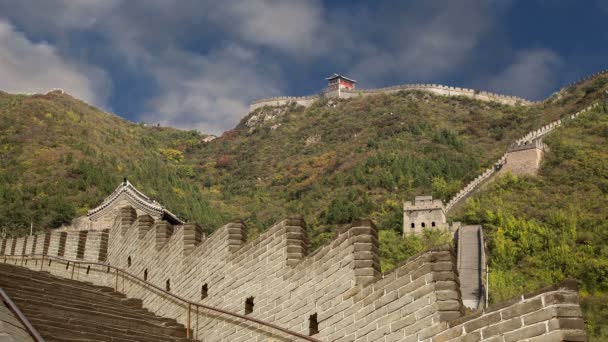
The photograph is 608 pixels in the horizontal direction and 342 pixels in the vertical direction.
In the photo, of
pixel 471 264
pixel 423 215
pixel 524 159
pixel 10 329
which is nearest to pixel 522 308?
pixel 10 329

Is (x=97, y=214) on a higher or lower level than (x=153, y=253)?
higher

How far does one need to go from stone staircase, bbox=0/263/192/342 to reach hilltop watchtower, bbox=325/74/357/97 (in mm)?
114165

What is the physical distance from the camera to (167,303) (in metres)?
11.2

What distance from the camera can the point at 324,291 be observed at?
7.55 metres

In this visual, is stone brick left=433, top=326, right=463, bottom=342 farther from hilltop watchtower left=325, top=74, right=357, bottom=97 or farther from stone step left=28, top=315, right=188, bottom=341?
hilltop watchtower left=325, top=74, right=357, bottom=97

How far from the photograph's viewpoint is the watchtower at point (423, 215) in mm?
57750

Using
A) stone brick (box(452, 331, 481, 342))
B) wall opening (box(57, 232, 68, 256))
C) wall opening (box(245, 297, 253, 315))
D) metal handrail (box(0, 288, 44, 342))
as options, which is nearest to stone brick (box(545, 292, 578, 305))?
stone brick (box(452, 331, 481, 342))

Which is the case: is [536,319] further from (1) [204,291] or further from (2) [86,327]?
(1) [204,291]

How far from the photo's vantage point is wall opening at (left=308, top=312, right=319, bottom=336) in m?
7.63

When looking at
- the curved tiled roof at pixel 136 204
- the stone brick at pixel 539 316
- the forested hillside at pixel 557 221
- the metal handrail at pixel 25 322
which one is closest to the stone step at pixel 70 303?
the metal handrail at pixel 25 322

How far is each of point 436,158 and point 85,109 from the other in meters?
48.9

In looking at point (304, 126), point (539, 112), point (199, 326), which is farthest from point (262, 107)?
point (199, 326)

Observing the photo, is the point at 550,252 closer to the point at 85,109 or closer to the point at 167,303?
the point at 167,303

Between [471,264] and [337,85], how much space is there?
81996mm
